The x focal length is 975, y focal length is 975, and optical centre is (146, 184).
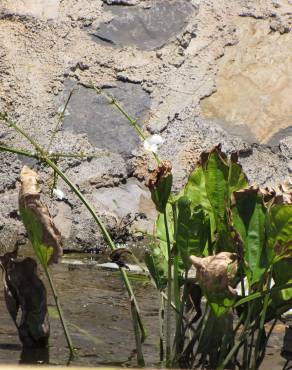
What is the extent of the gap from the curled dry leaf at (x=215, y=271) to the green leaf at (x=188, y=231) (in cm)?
20

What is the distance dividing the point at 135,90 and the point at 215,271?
2.45 m

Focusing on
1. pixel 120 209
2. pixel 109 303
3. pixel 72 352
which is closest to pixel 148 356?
pixel 72 352

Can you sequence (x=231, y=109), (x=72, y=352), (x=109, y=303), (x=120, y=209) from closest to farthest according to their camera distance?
(x=72, y=352)
(x=109, y=303)
(x=120, y=209)
(x=231, y=109)

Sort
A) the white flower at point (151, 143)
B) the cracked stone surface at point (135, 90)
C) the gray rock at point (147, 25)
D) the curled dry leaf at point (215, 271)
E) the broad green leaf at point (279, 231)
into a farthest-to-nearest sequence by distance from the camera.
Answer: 1. the gray rock at point (147, 25)
2. the cracked stone surface at point (135, 90)
3. the white flower at point (151, 143)
4. the broad green leaf at point (279, 231)
5. the curled dry leaf at point (215, 271)

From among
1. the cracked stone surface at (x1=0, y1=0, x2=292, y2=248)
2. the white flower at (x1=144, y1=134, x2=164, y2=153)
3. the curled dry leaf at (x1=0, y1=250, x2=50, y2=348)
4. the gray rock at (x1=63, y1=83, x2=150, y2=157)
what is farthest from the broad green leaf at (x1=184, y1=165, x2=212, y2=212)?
the gray rock at (x1=63, y1=83, x2=150, y2=157)

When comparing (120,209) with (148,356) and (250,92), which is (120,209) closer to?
(250,92)

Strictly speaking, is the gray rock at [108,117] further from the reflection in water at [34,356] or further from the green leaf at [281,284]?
the green leaf at [281,284]

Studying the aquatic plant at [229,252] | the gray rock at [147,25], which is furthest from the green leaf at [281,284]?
the gray rock at [147,25]

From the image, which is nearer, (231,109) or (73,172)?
(73,172)

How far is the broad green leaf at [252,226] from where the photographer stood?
2.05 meters

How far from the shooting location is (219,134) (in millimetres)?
4141

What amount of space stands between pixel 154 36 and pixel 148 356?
2.38m

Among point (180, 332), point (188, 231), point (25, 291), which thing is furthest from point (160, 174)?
point (25, 291)

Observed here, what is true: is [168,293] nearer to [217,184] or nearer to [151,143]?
[217,184]
